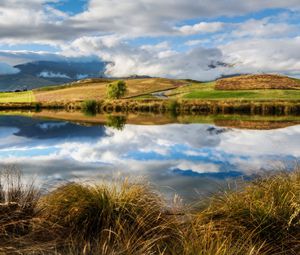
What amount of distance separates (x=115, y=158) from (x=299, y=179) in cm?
1753

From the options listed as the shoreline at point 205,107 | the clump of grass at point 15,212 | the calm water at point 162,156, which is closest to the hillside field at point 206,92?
the shoreline at point 205,107

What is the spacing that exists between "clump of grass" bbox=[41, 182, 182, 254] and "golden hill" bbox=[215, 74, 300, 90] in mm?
111298

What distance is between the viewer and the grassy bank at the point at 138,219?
28.7 feet

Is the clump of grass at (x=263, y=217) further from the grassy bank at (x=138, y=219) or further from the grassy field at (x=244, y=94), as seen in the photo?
the grassy field at (x=244, y=94)

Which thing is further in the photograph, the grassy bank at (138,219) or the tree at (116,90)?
the tree at (116,90)

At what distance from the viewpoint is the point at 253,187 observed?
34.2 feet

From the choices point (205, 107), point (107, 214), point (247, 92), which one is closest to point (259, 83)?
point (247, 92)

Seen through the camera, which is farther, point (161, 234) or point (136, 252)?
point (161, 234)

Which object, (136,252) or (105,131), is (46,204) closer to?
(136,252)

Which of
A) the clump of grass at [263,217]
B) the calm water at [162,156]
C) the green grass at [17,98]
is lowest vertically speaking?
the calm water at [162,156]

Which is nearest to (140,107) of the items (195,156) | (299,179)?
(195,156)

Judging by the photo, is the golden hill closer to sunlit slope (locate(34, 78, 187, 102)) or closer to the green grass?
sunlit slope (locate(34, 78, 187, 102))

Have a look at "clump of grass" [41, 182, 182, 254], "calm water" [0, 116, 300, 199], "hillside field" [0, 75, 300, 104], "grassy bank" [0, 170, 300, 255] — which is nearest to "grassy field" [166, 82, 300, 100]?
"hillside field" [0, 75, 300, 104]

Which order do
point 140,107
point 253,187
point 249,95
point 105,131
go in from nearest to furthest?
point 253,187 → point 105,131 → point 140,107 → point 249,95
